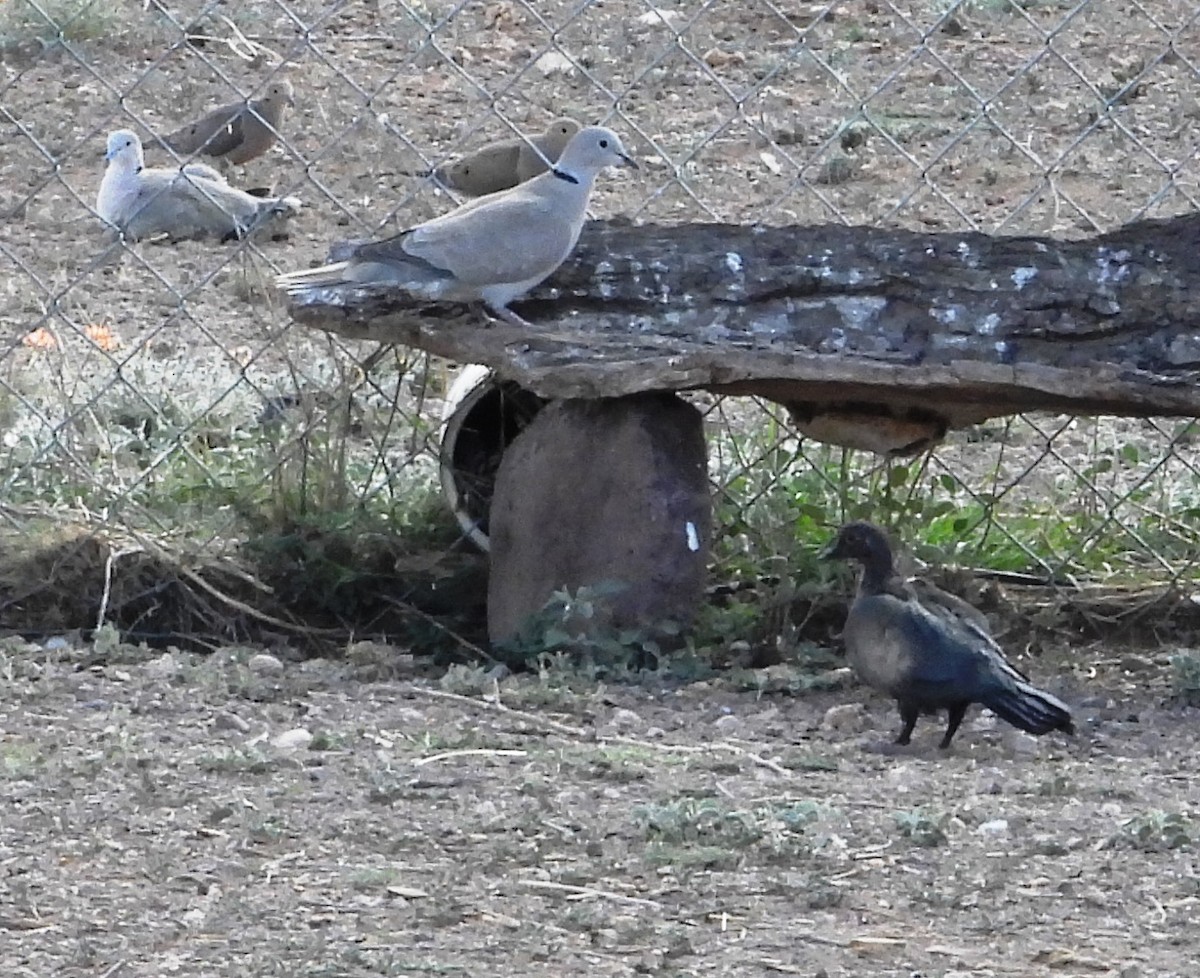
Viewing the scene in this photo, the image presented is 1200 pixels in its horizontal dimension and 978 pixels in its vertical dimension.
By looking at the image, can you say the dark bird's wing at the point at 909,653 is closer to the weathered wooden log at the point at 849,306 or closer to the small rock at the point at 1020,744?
the small rock at the point at 1020,744

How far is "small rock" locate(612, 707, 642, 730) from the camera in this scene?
149 inches

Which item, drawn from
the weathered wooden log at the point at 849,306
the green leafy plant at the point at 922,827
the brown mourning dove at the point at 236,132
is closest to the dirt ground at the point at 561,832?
the green leafy plant at the point at 922,827

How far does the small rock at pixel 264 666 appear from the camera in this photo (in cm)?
410

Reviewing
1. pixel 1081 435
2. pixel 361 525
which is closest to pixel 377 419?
pixel 361 525

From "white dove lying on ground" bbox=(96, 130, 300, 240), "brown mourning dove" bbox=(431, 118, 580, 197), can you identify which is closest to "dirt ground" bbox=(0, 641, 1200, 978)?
"brown mourning dove" bbox=(431, 118, 580, 197)

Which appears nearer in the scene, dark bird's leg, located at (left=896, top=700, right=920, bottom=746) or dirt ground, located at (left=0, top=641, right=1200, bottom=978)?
dirt ground, located at (left=0, top=641, right=1200, bottom=978)

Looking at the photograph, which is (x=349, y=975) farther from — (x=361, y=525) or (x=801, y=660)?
(x=361, y=525)

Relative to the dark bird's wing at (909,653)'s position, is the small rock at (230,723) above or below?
below

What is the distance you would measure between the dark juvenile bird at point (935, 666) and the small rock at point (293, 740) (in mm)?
877

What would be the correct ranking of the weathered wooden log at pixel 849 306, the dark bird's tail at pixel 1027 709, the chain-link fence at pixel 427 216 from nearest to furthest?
the dark bird's tail at pixel 1027 709 → the weathered wooden log at pixel 849 306 → the chain-link fence at pixel 427 216

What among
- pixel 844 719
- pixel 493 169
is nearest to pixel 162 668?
pixel 844 719

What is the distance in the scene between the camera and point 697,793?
334 centimetres

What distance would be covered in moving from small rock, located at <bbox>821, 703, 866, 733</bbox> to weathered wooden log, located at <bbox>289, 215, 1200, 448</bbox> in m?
0.54

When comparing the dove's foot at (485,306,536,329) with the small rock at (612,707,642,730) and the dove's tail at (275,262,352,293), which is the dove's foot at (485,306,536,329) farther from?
the small rock at (612,707,642,730)
